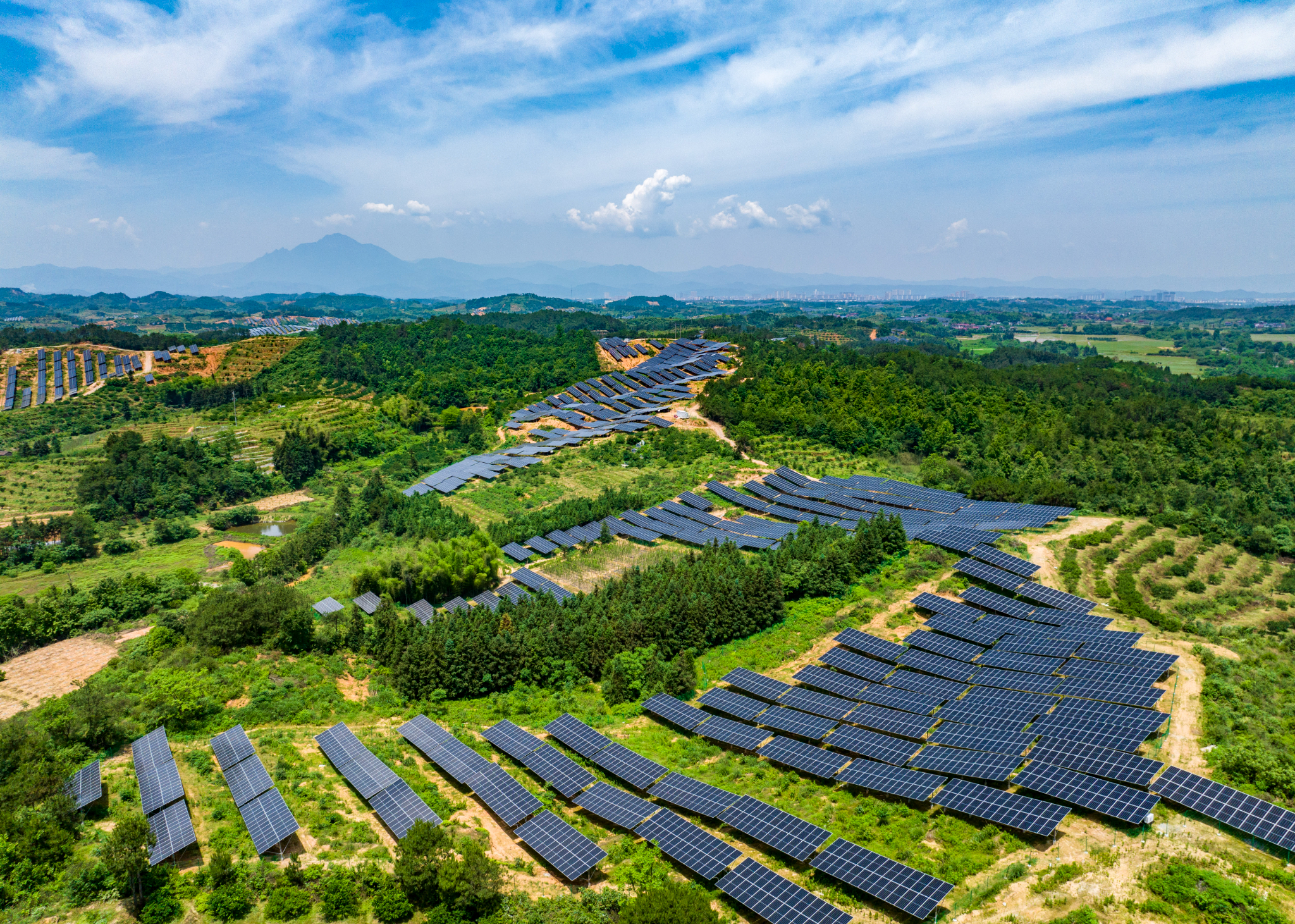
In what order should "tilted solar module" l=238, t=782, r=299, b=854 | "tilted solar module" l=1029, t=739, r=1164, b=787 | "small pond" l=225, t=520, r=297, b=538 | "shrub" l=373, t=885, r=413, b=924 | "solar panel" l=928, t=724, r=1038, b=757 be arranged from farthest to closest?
"small pond" l=225, t=520, r=297, b=538
"solar panel" l=928, t=724, r=1038, b=757
"tilted solar module" l=1029, t=739, r=1164, b=787
"tilted solar module" l=238, t=782, r=299, b=854
"shrub" l=373, t=885, r=413, b=924

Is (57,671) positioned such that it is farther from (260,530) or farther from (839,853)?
(839,853)

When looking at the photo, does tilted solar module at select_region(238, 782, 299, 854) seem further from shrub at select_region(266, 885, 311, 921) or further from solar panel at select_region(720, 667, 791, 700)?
solar panel at select_region(720, 667, 791, 700)

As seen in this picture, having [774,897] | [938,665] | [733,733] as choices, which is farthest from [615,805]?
[938,665]

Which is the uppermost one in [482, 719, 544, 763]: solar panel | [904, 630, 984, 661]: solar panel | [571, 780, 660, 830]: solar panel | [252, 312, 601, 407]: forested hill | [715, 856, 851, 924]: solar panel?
[252, 312, 601, 407]: forested hill

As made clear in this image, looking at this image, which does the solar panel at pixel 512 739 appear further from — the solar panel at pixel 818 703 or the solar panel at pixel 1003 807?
the solar panel at pixel 1003 807

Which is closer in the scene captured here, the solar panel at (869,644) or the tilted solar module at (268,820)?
the tilted solar module at (268,820)

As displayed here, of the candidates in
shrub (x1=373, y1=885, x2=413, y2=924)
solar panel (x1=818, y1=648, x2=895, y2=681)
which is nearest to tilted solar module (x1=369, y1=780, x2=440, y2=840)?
shrub (x1=373, y1=885, x2=413, y2=924)

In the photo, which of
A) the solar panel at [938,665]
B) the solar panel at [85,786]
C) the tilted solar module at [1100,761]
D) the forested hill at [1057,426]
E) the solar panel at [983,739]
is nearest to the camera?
the tilted solar module at [1100,761]

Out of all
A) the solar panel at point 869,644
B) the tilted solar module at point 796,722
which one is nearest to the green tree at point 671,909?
the tilted solar module at point 796,722
